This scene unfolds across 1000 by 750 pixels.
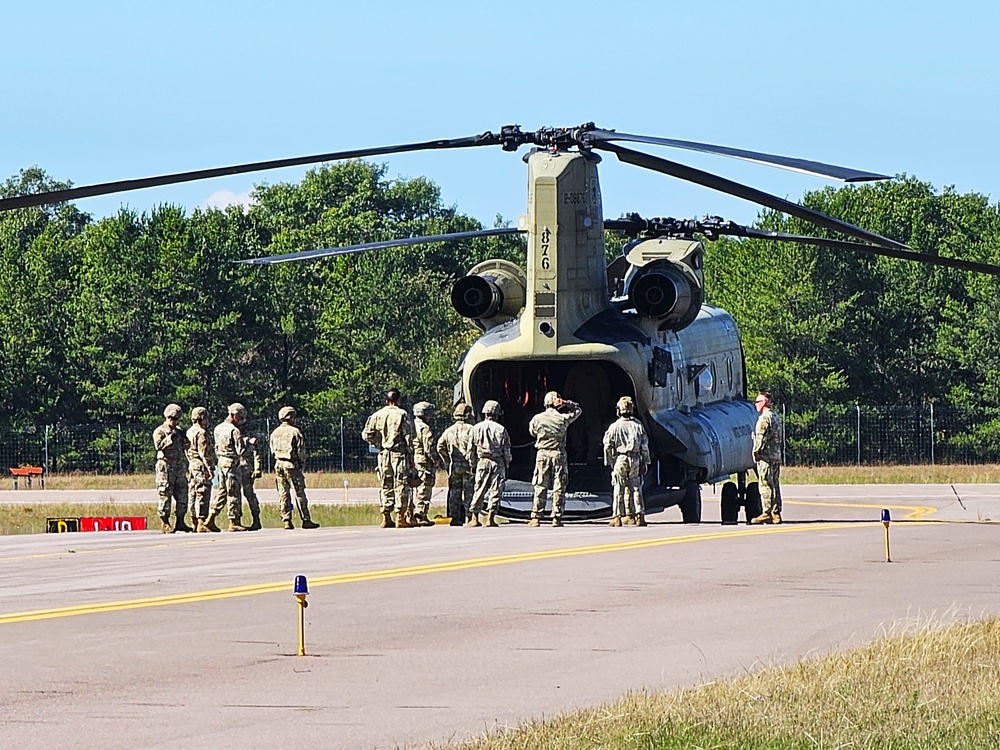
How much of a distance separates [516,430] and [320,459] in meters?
35.6

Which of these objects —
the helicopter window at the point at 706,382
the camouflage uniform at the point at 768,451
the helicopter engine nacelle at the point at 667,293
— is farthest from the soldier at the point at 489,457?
the helicopter window at the point at 706,382

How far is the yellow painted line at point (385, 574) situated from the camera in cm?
1420

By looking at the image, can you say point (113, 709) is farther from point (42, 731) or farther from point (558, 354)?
point (558, 354)

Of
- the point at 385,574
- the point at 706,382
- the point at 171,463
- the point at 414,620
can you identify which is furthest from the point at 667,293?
the point at 414,620

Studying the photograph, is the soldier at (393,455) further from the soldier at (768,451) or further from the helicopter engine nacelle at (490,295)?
the soldier at (768,451)

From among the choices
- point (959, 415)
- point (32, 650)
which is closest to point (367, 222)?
point (959, 415)

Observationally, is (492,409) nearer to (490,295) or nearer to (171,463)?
(490,295)

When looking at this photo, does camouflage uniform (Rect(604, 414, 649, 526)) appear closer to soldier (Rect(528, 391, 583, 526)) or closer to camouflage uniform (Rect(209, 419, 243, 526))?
soldier (Rect(528, 391, 583, 526))

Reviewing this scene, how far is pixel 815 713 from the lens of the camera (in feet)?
30.9

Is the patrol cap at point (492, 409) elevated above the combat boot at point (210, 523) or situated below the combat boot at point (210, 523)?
above

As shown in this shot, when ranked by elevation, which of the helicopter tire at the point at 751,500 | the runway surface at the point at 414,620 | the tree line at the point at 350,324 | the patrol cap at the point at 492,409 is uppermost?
the tree line at the point at 350,324

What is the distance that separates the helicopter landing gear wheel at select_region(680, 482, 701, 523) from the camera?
27219mm

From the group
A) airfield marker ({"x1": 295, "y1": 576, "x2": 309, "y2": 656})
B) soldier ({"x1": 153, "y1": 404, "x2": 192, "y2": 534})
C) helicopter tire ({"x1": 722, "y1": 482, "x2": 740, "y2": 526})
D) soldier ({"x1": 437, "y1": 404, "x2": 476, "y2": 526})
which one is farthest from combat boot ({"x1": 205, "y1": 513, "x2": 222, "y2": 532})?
airfield marker ({"x1": 295, "y1": 576, "x2": 309, "y2": 656})

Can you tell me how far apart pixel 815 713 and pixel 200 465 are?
16.6 meters
